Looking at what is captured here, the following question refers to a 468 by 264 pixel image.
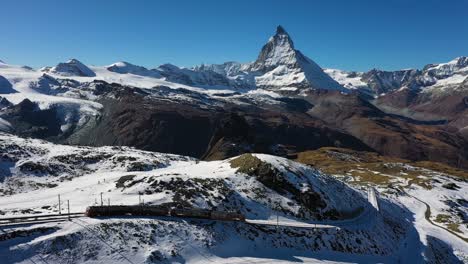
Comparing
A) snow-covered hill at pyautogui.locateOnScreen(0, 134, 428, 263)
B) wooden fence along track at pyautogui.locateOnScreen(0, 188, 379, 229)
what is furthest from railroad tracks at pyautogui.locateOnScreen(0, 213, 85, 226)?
snow-covered hill at pyautogui.locateOnScreen(0, 134, 428, 263)

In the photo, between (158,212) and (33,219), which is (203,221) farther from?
(33,219)

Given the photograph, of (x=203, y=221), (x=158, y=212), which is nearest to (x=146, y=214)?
(x=158, y=212)

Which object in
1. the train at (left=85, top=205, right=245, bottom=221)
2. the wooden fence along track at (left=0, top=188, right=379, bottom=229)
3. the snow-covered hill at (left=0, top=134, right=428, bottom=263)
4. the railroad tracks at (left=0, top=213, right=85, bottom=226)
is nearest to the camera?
the snow-covered hill at (left=0, top=134, right=428, bottom=263)

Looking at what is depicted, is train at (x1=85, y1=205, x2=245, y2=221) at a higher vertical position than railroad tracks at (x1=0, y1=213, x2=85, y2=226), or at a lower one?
lower

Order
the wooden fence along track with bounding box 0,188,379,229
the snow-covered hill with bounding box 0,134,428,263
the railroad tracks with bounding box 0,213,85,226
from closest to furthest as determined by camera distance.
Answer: the snow-covered hill with bounding box 0,134,428,263, the railroad tracks with bounding box 0,213,85,226, the wooden fence along track with bounding box 0,188,379,229

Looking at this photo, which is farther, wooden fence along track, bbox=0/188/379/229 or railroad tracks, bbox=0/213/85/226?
wooden fence along track, bbox=0/188/379/229

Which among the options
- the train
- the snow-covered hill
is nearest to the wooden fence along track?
the train

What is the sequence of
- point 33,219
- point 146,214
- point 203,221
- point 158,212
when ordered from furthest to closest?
point 203,221
point 158,212
point 146,214
point 33,219

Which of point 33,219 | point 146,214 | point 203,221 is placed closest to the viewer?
point 33,219

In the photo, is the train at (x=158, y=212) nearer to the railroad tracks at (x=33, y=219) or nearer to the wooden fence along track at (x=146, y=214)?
the wooden fence along track at (x=146, y=214)

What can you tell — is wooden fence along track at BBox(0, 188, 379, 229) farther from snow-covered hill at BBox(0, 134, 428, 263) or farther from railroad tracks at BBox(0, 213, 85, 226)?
snow-covered hill at BBox(0, 134, 428, 263)
